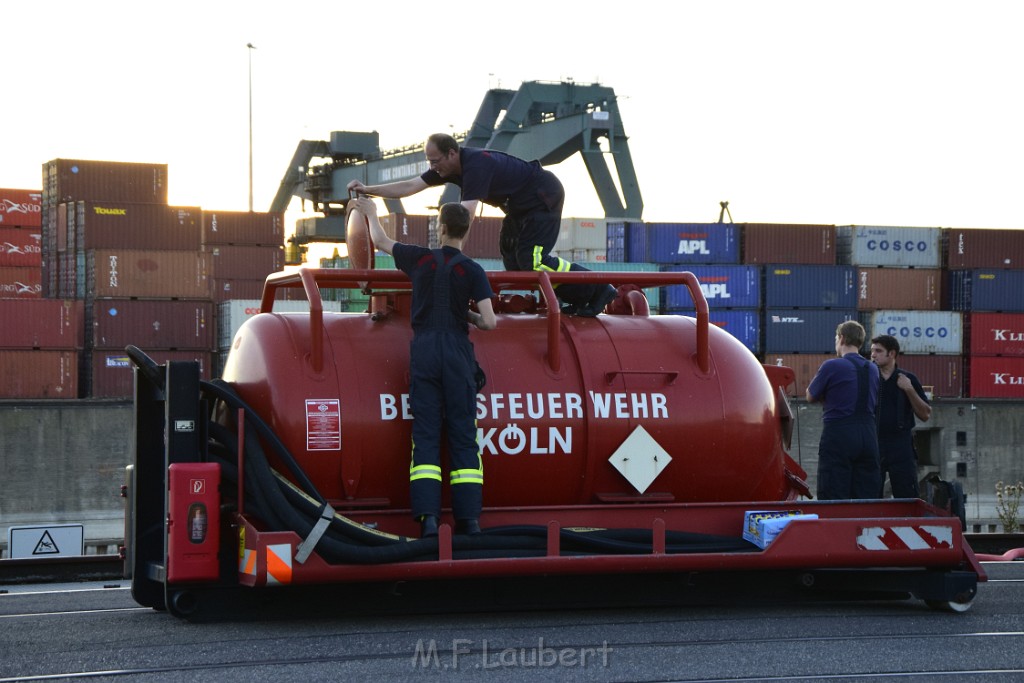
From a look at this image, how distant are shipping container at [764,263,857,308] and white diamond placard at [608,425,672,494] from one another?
1182 inches

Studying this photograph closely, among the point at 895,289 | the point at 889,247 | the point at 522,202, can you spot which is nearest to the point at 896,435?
the point at 522,202

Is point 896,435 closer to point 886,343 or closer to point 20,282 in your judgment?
point 886,343

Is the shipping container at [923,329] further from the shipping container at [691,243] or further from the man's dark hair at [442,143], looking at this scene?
the man's dark hair at [442,143]

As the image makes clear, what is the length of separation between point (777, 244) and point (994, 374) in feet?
22.3

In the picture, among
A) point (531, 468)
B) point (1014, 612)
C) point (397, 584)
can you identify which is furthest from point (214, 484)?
point (1014, 612)

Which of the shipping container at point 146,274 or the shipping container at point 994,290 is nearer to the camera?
the shipping container at point 146,274

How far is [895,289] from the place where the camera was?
Result: 127 ft

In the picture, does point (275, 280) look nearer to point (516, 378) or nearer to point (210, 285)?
point (516, 378)

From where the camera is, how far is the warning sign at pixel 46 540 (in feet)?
45.0

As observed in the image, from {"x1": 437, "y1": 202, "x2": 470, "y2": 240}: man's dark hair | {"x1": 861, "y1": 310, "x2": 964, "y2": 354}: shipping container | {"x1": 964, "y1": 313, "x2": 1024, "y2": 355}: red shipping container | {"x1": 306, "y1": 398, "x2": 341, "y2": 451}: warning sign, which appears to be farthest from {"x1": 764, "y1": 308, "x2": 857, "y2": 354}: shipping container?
{"x1": 306, "y1": 398, "x2": 341, "y2": 451}: warning sign

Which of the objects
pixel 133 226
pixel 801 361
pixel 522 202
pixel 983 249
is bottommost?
pixel 801 361

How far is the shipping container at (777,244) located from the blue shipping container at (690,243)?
0.41 meters

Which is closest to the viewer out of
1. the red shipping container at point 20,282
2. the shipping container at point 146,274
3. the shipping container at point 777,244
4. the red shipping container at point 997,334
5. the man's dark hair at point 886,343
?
the man's dark hair at point 886,343

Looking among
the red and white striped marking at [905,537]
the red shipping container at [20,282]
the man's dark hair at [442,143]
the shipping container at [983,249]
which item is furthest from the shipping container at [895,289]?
the man's dark hair at [442,143]
